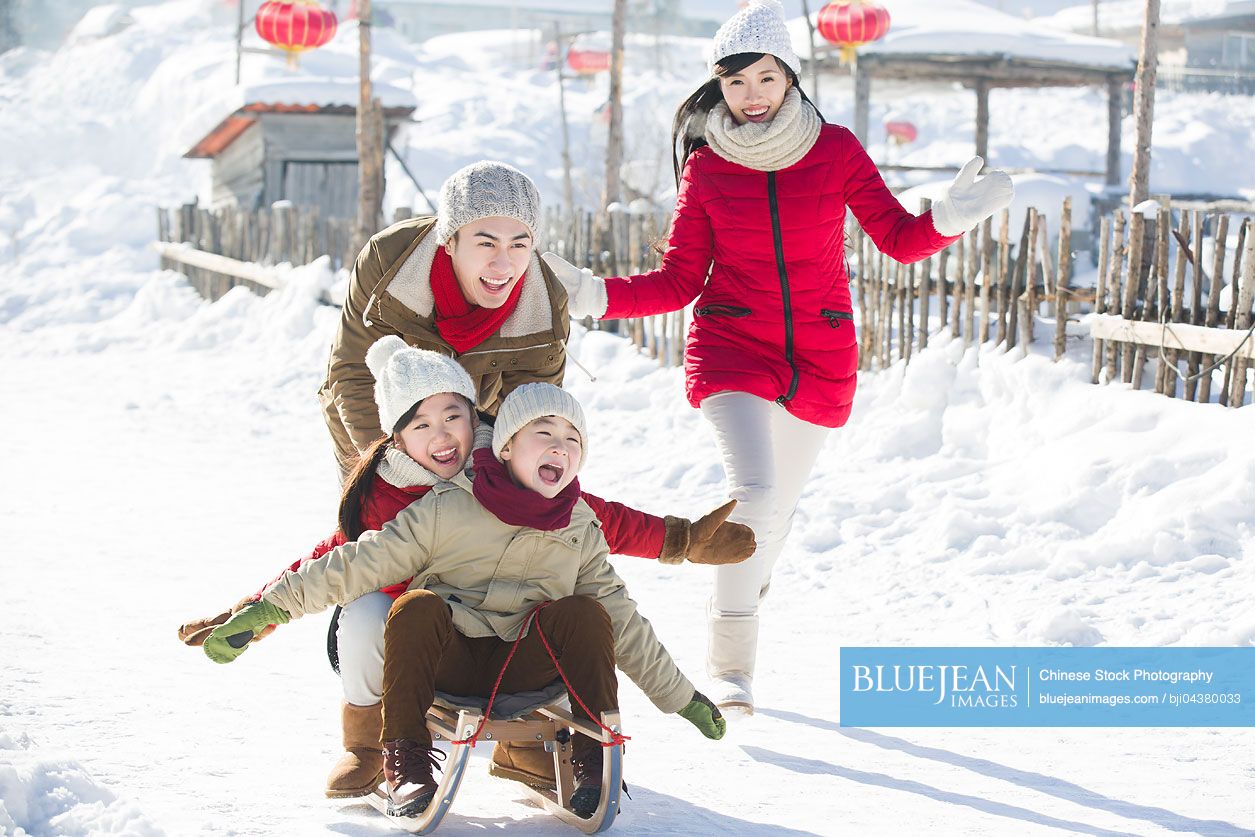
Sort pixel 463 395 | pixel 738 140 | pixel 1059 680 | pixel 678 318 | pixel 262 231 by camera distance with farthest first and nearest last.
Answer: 1. pixel 262 231
2. pixel 678 318
3. pixel 1059 680
4. pixel 738 140
5. pixel 463 395

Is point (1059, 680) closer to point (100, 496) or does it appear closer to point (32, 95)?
point (100, 496)

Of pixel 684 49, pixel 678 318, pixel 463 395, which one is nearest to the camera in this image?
pixel 463 395

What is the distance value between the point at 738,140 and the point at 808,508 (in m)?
2.89

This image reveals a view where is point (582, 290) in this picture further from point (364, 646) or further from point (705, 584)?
point (705, 584)

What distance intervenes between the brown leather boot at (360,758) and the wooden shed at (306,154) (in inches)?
660

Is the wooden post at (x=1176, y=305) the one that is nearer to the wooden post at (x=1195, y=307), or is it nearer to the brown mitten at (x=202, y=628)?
the wooden post at (x=1195, y=307)

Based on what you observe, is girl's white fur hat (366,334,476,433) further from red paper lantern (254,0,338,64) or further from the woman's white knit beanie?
Result: red paper lantern (254,0,338,64)

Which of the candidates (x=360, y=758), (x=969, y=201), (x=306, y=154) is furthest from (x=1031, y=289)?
(x=306, y=154)

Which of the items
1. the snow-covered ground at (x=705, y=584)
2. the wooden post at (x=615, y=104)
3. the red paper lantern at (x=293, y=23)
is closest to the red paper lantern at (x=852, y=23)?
the wooden post at (x=615, y=104)

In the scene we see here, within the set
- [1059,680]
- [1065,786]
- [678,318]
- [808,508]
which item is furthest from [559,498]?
[678,318]

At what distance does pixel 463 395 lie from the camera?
126 inches

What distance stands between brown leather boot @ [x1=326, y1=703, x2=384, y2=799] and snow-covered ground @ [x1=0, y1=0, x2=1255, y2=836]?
0.17ft

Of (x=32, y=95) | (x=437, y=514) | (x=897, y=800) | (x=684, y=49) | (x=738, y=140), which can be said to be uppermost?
(x=684, y=49)

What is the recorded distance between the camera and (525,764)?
10.1ft
